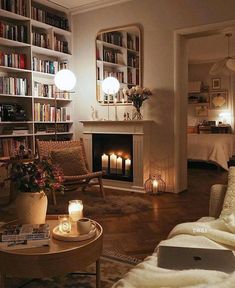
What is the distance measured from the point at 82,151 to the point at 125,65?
160cm

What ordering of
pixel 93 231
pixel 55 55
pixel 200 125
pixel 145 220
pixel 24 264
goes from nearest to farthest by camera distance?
pixel 24 264 < pixel 93 231 < pixel 145 220 < pixel 55 55 < pixel 200 125

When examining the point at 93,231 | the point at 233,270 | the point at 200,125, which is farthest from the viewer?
the point at 200,125

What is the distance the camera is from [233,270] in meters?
1.26

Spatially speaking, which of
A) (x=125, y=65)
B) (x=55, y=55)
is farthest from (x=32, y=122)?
(x=125, y=65)

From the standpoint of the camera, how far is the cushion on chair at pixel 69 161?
4008mm

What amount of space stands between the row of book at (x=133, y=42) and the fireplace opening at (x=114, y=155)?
134 cm

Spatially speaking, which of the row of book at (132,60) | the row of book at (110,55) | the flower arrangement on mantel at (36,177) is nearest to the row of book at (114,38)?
the row of book at (110,55)

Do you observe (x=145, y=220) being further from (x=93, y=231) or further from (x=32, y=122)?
(x=32, y=122)

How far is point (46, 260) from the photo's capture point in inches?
60.2

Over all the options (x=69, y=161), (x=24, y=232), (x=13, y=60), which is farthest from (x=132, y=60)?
(x=24, y=232)

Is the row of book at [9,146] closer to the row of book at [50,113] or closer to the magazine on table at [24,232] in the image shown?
the row of book at [50,113]

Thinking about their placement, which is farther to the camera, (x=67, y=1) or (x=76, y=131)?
(x=76, y=131)

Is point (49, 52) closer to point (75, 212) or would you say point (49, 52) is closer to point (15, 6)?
point (15, 6)

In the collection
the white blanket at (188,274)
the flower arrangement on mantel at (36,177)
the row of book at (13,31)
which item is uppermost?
the row of book at (13,31)
